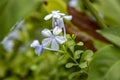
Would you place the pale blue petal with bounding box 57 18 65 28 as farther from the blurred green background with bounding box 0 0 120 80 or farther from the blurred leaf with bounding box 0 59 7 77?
the blurred leaf with bounding box 0 59 7 77

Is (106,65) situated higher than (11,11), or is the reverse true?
(11,11)

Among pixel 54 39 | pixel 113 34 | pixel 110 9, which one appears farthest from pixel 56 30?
pixel 110 9

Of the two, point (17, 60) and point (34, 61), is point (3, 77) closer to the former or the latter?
point (17, 60)

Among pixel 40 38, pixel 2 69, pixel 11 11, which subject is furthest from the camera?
pixel 2 69

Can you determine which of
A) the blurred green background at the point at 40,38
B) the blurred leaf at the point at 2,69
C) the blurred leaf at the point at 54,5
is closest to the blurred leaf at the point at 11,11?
the blurred green background at the point at 40,38

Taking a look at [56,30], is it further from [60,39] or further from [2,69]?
[2,69]

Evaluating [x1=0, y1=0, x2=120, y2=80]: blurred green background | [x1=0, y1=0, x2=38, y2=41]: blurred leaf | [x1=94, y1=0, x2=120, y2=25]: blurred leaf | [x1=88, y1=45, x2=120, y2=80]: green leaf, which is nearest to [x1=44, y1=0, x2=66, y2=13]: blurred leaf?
[x1=0, y1=0, x2=120, y2=80]: blurred green background
